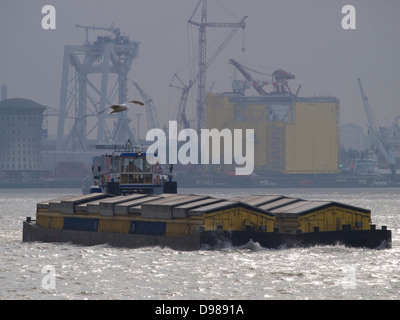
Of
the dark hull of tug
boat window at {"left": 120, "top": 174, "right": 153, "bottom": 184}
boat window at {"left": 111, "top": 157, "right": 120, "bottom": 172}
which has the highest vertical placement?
boat window at {"left": 111, "top": 157, "right": 120, "bottom": 172}

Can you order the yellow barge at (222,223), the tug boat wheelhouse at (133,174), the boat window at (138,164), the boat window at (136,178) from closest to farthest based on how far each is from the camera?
the yellow barge at (222,223) → the tug boat wheelhouse at (133,174) → the boat window at (138,164) → the boat window at (136,178)

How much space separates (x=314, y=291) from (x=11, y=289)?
577 inches

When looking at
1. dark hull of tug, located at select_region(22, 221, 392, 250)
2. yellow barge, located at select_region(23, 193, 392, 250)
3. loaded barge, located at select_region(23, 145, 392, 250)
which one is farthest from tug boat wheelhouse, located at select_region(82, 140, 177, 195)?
dark hull of tug, located at select_region(22, 221, 392, 250)

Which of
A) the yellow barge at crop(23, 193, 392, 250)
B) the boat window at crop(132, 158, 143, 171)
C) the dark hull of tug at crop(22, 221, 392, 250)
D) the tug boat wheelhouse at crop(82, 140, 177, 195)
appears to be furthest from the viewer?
the boat window at crop(132, 158, 143, 171)

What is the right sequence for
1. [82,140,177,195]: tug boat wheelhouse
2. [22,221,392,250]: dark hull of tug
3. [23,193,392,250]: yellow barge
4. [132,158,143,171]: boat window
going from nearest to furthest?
[22,221,392,250]: dark hull of tug → [23,193,392,250]: yellow barge → [82,140,177,195]: tug boat wheelhouse → [132,158,143,171]: boat window

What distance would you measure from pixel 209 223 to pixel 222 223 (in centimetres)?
89

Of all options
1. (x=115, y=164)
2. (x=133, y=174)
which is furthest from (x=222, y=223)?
(x=115, y=164)

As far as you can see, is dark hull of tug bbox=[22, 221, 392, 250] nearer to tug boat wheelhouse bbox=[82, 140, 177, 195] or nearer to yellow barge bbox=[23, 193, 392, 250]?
yellow barge bbox=[23, 193, 392, 250]

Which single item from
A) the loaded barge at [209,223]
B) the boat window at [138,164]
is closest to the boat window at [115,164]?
the boat window at [138,164]

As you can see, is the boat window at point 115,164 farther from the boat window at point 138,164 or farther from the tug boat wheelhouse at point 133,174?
the boat window at point 138,164

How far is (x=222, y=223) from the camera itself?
62938 millimetres

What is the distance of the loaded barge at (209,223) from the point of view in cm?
6291

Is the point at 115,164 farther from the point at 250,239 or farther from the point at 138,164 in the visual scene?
the point at 250,239

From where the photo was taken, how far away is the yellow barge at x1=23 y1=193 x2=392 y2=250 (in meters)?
62.8
